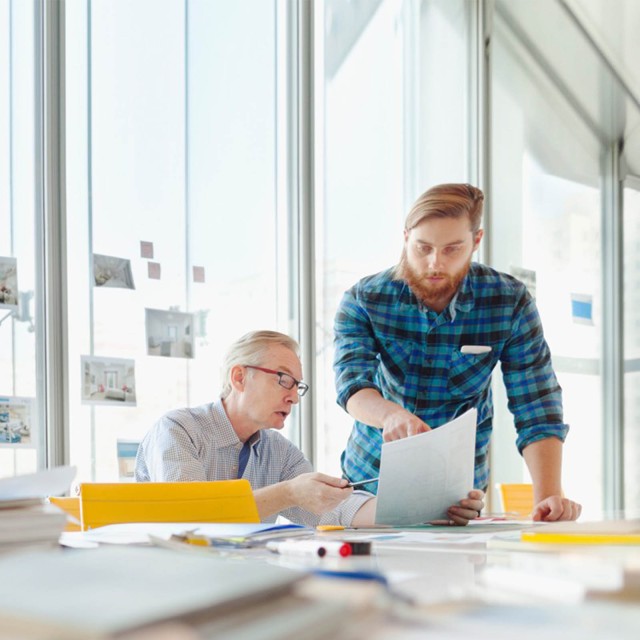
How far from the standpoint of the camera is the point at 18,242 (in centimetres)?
302

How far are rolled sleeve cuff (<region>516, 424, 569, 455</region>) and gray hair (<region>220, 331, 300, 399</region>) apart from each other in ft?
2.15

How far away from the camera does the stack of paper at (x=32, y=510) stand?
99cm

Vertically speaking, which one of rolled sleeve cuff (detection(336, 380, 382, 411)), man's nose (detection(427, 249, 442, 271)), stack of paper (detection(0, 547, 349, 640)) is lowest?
rolled sleeve cuff (detection(336, 380, 382, 411))

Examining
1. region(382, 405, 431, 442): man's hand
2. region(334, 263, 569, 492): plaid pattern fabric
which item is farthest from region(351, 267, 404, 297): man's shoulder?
region(382, 405, 431, 442): man's hand

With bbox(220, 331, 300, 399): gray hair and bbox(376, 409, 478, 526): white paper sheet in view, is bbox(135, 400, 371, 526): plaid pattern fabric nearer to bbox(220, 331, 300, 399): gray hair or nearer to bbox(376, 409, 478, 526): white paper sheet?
bbox(220, 331, 300, 399): gray hair

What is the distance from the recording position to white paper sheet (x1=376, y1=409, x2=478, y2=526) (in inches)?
68.1

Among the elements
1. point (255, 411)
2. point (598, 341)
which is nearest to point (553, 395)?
point (255, 411)

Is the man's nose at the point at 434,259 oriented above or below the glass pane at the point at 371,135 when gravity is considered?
below

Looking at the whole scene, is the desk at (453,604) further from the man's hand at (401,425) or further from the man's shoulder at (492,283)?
the man's shoulder at (492,283)

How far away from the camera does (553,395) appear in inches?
95.8

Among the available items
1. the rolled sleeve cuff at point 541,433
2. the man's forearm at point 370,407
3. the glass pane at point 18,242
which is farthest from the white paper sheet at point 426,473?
the glass pane at point 18,242

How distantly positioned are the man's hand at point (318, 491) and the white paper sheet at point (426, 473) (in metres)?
0.08

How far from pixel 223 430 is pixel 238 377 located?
0.59 ft

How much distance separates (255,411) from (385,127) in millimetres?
2624
